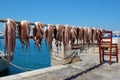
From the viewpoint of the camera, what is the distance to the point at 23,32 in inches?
194

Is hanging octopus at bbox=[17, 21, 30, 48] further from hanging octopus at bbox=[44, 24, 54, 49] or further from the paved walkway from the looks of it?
the paved walkway

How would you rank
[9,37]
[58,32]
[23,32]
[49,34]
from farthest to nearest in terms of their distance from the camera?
[58,32] < [49,34] < [23,32] < [9,37]

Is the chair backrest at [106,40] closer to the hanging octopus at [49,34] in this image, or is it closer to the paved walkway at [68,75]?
the paved walkway at [68,75]

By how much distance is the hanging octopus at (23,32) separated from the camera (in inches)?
194

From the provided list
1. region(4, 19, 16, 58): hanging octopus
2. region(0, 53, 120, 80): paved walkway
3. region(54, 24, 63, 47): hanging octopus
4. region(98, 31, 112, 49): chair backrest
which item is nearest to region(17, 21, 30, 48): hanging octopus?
region(4, 19, 16, 58): hanging octopus

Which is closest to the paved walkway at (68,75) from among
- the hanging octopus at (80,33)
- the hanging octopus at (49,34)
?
the hanging octopus at (80,33)

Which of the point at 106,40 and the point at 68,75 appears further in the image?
the point at 106,40

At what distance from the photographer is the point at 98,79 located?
6.73 m

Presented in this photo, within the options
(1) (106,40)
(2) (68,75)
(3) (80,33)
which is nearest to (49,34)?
(3) (80,33)

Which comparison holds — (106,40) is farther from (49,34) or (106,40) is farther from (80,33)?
(49,34)

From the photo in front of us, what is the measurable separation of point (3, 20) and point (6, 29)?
18cm

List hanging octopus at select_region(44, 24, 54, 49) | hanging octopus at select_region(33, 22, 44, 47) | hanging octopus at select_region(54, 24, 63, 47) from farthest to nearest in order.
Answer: hanging octopus at select_region(54, 24, 63, 47), hanging octopus at select_region(44, 24, 54, 49), hanging octopus at select_region(33, 22, 44, 47)

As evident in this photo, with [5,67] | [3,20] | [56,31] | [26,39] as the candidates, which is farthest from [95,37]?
[5,67]

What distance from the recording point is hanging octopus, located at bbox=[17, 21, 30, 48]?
4.93m
